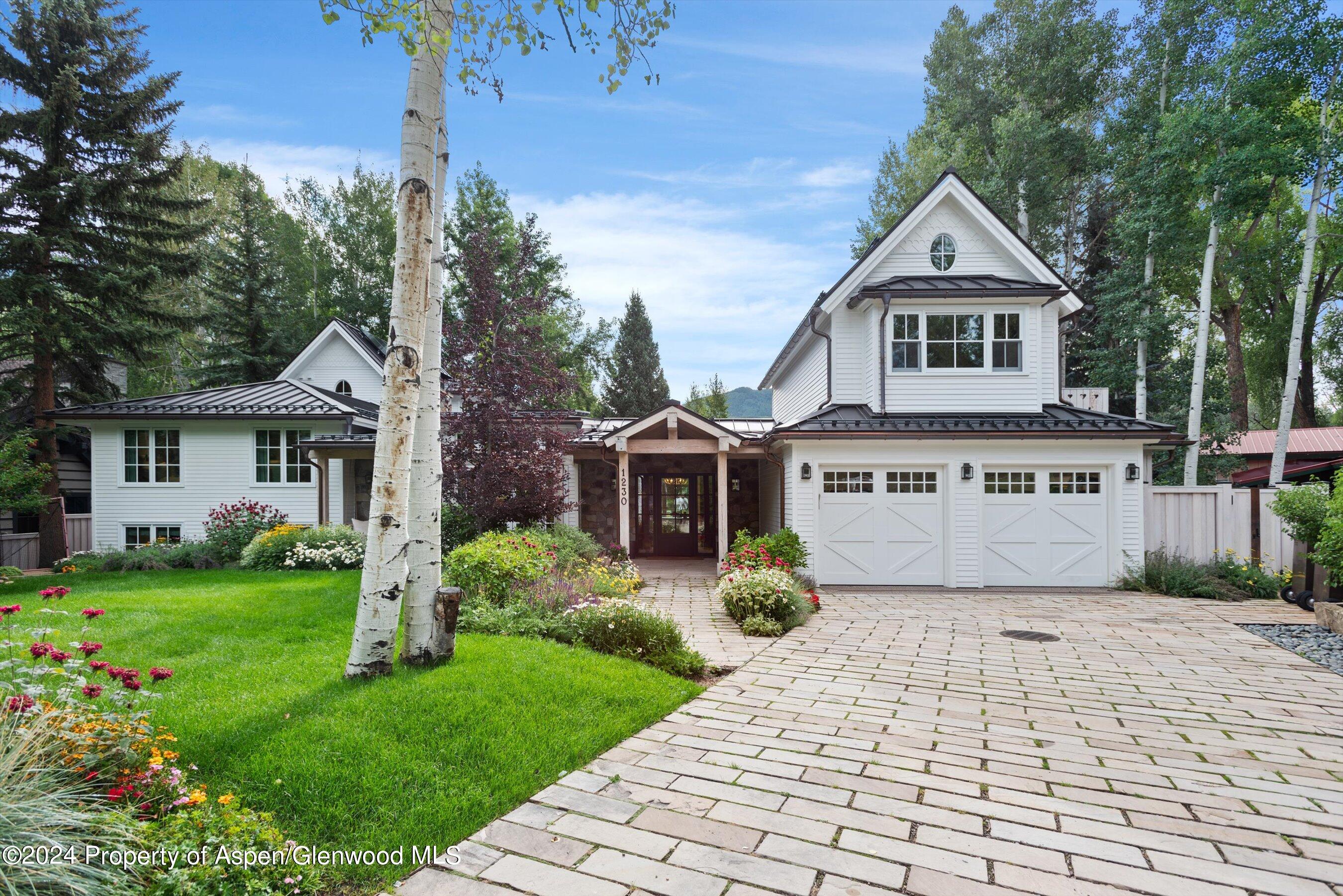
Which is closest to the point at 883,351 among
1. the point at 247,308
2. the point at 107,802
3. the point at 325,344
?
the point at 107,802

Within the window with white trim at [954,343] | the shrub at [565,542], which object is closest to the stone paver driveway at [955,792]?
the shrub at [565,542]

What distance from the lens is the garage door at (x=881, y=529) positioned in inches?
420

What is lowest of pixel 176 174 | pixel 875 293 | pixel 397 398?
pixel 397 398

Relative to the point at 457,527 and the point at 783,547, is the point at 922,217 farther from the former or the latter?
the point at 457,527

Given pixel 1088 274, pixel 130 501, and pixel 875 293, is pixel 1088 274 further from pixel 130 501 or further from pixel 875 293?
pixel 130 501

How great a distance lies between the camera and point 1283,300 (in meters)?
23.1

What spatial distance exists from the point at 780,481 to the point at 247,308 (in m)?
20.7

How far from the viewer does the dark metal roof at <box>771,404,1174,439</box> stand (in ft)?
33.7

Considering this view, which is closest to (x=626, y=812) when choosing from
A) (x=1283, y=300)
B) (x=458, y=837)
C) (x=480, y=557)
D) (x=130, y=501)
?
(x=458, y=837)

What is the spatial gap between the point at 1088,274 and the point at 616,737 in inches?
917

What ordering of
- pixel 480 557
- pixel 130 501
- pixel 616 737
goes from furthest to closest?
pixel 130 501 → pixel 480 557 → pixel 616 737

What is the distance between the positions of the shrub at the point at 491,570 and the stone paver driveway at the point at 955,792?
120 inches

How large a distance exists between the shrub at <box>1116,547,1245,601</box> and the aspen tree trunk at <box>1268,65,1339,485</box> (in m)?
4.82

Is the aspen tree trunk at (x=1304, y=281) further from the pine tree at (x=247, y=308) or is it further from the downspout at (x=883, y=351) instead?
the pine tree at (x=247, y=308)
